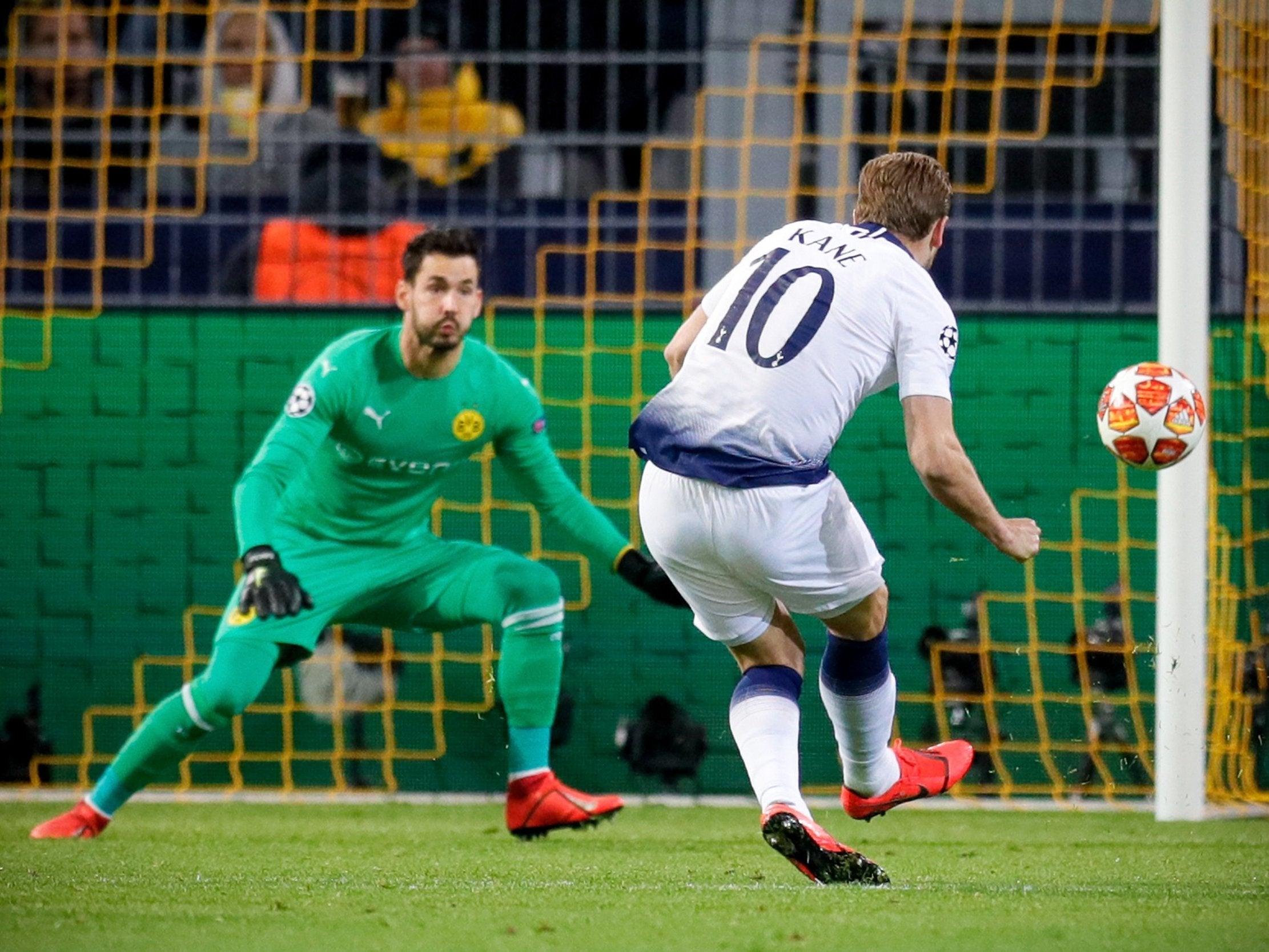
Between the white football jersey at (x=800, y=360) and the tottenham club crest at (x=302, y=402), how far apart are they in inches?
66.7

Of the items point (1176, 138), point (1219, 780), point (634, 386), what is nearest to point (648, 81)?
point (634, 386)

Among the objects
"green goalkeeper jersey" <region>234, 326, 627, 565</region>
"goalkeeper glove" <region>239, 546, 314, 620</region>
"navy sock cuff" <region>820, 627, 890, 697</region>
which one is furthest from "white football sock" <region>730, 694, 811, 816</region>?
"green goalkeeper jersey" <region>234, 326, 627, 565</region>

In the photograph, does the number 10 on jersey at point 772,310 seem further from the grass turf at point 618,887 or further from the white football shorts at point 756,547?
the grass turf at point 618,887

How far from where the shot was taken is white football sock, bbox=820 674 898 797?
4.21m

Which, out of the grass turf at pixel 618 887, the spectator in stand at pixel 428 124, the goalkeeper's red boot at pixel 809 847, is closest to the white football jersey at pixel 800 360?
the goalkeeper's red boot at pixel 809 847

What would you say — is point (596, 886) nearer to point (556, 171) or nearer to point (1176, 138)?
point (1176, 138)

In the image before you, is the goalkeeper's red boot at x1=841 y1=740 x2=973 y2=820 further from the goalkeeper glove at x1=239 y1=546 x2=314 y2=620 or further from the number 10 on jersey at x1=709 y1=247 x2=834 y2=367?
the goalkeeper glove at x1=239 y1=546 x2=314 y2=620

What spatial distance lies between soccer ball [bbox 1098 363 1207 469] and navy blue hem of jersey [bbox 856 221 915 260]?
1.01 meters

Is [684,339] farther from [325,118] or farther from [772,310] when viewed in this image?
[325,118]

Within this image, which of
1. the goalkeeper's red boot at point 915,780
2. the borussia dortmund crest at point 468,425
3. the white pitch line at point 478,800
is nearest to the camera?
the goalkeeper's red boot at point 915,780

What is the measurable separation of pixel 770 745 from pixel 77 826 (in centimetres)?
242

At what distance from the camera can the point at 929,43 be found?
26.4 ft

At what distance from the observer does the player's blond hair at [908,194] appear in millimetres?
4016

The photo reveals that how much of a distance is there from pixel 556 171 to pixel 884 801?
A: 4404mm
